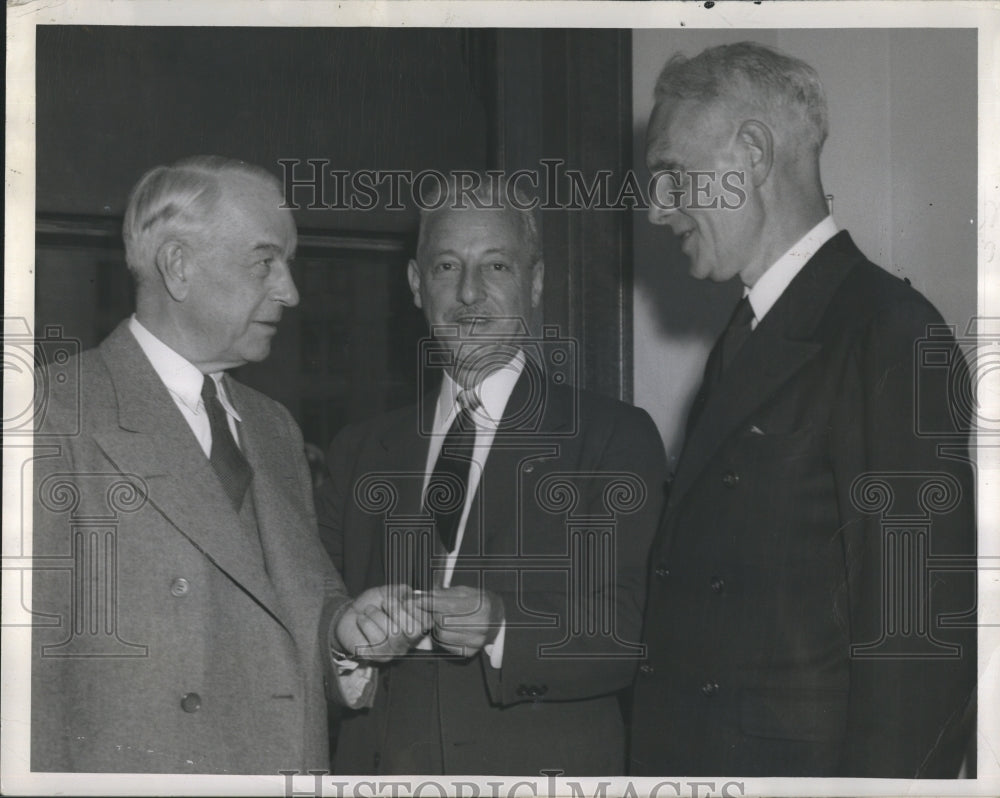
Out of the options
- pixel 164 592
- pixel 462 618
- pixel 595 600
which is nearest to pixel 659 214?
pixel 595 600

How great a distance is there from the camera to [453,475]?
2180 mm

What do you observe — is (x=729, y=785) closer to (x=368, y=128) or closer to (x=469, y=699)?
(x=469, y=699)

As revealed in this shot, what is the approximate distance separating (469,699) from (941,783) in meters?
0.90

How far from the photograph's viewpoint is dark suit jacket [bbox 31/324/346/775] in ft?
6.97

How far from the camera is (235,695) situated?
2.13 m

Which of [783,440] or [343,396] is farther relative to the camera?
[343,396]

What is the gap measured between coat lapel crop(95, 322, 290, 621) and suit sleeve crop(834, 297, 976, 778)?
1.08 metres

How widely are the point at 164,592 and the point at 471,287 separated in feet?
2.63

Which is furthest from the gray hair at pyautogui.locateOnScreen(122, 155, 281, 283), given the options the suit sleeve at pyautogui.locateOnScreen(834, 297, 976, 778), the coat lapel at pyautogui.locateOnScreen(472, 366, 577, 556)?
the suit sleeve at pyautogui.locateOnScreen(834, 297, 976, 778)

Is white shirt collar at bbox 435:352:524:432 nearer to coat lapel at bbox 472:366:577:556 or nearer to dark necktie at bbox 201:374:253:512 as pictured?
coat lapel at bbox 472:366:577:556

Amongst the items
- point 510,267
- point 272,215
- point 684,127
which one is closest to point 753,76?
point 684,127

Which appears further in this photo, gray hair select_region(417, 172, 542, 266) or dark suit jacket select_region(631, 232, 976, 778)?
gray hair select_region(417, 172, 542, 266)

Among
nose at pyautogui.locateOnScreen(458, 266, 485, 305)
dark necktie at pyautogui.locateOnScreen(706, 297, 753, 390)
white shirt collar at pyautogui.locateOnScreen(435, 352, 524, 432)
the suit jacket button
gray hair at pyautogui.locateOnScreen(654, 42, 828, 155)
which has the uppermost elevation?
gray hair at pyautogui.locateOnScreen(654, 42, 828, 155)

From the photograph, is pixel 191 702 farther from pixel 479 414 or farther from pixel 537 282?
pixel 537 282
